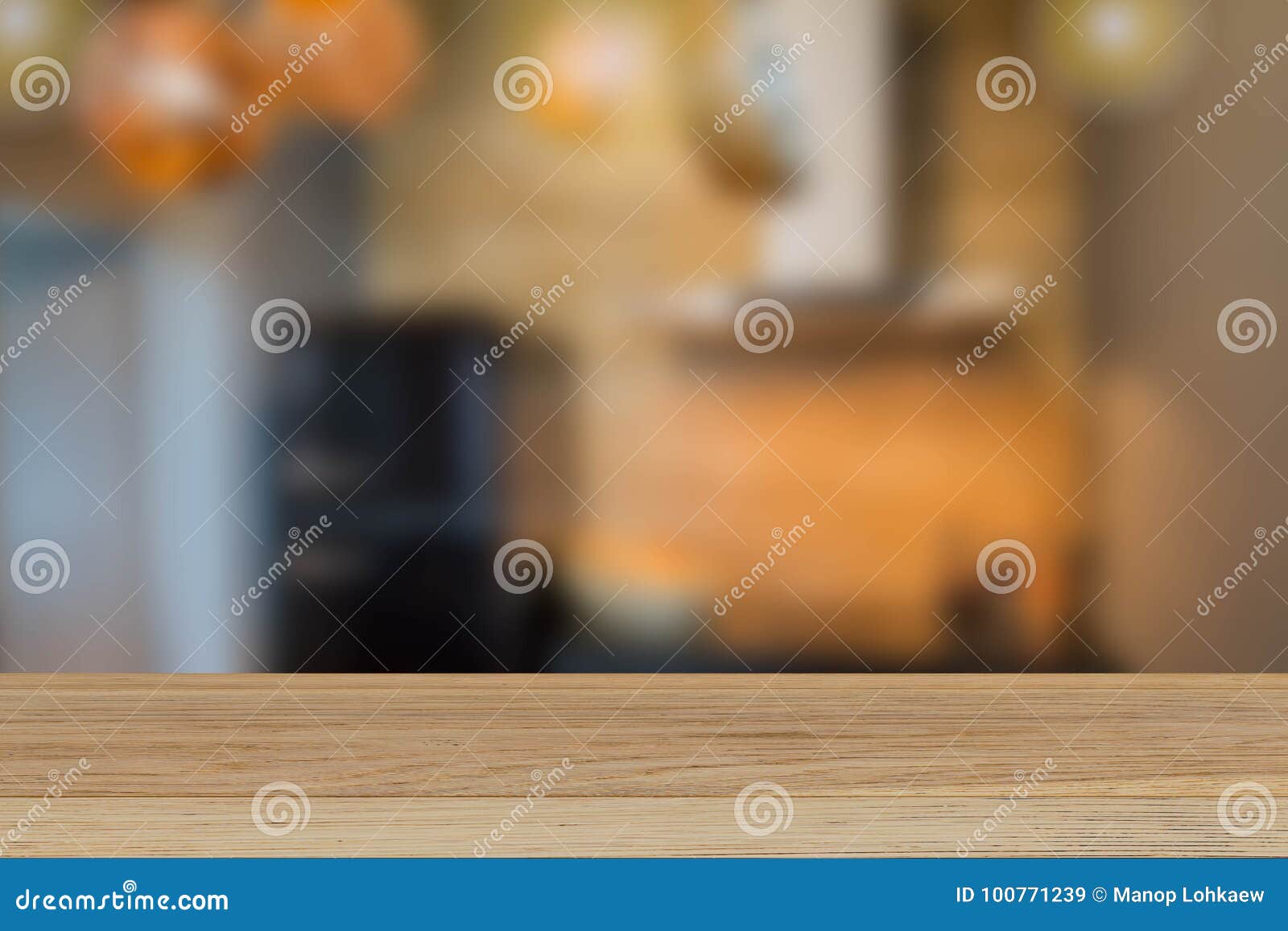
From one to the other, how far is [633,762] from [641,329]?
A: 55 centimetres

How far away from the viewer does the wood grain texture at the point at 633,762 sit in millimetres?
397

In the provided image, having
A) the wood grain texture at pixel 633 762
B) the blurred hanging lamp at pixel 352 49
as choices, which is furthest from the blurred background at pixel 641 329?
the wood grain texture at pixel 633 762

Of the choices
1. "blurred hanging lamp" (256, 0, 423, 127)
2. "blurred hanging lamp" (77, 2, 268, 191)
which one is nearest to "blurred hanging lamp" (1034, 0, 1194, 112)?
"blurred hanging lamp" (256, 0, 423, 127)

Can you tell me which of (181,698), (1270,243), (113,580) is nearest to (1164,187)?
(1270,243)

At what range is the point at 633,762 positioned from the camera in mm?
438

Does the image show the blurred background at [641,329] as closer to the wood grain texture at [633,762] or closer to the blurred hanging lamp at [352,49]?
the blurred hanging lamp at [352,49]

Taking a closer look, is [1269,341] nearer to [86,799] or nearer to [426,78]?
[426,78]

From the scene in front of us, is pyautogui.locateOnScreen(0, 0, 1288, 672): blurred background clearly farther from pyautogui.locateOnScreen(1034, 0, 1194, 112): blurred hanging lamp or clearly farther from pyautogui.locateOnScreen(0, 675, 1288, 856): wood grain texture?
pyautogui.locateOnScreen(0, 675, 1288, 856): wood grain texture

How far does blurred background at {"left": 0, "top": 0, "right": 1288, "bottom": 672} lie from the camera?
90 centimetres

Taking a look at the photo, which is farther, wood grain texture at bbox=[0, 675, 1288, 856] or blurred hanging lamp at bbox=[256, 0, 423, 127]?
blurred hanging lamp at bbox=[256, 0, 423, 127]

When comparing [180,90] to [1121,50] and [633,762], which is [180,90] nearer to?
[633,762]

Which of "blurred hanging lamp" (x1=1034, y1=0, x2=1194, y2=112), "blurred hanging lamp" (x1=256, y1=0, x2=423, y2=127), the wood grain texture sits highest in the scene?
"blurred hanging lamp" (x1=1034, y1=0, x2=1194, y2=112)

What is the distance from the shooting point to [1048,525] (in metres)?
0.96

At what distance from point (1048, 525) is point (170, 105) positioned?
912mm
